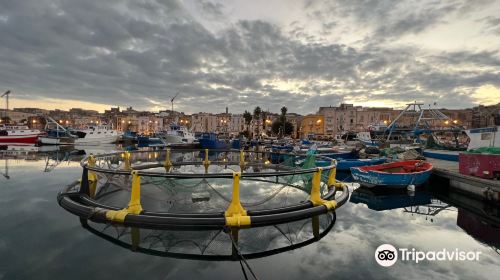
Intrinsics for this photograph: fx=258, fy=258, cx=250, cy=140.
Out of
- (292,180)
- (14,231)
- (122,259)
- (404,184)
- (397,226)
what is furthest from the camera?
(404,184)

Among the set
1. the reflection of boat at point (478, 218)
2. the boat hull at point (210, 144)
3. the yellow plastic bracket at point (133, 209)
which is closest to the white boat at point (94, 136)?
the boat hull at point (210, 144)

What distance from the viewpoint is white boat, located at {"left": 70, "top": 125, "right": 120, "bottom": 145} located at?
65.1m

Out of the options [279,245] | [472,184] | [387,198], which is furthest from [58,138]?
[472,184]

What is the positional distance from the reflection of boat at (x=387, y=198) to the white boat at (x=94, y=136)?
6779 centimetres

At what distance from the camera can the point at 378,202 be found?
14.6m

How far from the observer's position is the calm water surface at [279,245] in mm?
5840

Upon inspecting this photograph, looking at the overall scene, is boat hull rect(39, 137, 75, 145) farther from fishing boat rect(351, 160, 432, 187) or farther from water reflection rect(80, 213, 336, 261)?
fishing boat rect(351, 160, 432, 187)

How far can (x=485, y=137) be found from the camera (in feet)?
82.4

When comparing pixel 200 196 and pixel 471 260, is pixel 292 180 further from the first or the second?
pixel 471 260

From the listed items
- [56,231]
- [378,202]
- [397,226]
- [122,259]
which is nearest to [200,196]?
[122,259]

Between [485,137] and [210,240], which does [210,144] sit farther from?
[210,240]

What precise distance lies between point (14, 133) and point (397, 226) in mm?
78214

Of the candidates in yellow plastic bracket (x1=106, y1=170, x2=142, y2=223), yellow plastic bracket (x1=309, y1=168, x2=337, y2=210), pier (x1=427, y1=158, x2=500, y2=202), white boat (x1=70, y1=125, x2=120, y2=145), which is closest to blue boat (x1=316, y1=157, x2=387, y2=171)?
pier (x1=427, y1=158, x2=500, y2=202)

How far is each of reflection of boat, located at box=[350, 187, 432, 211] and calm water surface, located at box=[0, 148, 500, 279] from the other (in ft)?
6.13
